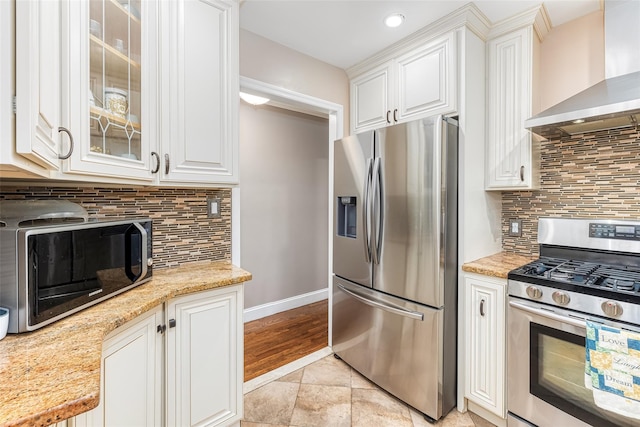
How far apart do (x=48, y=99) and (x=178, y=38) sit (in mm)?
782

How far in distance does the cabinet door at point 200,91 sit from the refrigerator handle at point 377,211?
907 mm

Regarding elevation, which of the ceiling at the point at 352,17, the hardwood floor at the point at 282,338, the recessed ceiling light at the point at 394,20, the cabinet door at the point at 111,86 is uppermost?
the ceiling at the point at 352,17

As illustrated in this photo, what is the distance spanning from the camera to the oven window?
1.36m

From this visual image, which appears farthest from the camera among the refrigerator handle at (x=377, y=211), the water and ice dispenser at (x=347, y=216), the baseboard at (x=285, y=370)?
the water and ice dispenser at (x=347, y=216)

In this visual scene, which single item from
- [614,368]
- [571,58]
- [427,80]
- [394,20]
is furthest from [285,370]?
[571,58]

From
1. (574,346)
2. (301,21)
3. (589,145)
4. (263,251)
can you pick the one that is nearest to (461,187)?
(589,145)

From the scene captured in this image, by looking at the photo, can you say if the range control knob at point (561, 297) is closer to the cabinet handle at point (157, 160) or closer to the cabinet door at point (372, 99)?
the cabinet door at point (372, 99)

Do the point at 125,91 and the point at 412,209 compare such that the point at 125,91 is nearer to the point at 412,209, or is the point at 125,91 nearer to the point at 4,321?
the point at 4,321

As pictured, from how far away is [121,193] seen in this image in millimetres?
1633

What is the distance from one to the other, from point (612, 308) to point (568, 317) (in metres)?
0.17

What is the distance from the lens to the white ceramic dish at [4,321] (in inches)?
34.8

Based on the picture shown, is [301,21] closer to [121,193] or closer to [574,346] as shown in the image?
[121,193]

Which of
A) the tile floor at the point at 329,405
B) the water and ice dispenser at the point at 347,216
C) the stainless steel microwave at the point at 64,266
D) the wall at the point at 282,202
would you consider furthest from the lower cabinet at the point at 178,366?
the wall at the point at 282,202

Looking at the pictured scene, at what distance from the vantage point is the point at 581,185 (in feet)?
6.32
